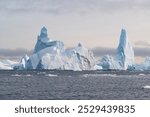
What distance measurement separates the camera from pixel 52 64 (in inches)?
5969

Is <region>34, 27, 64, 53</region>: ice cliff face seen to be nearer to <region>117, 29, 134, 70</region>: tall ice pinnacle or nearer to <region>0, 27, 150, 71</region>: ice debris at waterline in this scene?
<region>0, 27, 150, 71</region>: ice debris at waterline

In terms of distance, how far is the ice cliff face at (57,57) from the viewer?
15200cm

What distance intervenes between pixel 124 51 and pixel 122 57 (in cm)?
350

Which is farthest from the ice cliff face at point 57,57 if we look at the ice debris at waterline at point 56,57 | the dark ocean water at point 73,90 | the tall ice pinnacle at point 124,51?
the dark ocean water at point 73,90

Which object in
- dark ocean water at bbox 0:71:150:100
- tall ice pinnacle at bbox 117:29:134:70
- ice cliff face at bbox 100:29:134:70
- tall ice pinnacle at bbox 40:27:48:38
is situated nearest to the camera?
dark ocean water at bbox 0:71:150:100

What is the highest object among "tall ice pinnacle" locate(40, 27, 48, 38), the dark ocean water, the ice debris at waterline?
"tall ice pinnacle" locate(40, 27, 48, 38)

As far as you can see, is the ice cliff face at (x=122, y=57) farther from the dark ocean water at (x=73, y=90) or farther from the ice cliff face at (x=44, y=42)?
the dark ocean water at (x=73, y=90)

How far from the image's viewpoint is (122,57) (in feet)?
627

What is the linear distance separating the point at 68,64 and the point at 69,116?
128 meters

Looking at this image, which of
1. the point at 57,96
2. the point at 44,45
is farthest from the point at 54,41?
the point at 57,96

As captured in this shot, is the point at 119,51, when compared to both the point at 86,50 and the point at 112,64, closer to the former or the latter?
the point at 112,64

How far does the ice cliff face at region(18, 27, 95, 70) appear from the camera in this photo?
15200 cm

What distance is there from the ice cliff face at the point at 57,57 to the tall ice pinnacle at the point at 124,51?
25.3 metres

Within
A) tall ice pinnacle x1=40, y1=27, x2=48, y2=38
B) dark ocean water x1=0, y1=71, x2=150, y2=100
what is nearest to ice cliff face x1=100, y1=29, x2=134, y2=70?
tall ice pinnacle x1=40, y1=27, x2=48, y2=38
